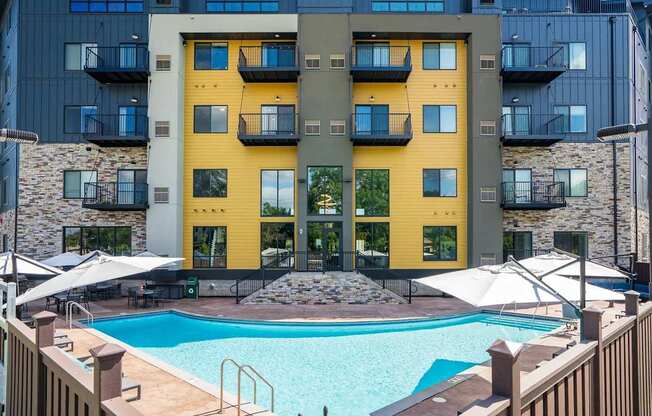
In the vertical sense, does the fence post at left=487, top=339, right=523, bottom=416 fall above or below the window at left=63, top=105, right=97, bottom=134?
below

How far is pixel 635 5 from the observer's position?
2803 cm

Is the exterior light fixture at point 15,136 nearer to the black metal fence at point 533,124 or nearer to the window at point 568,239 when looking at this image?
the black metal fence at point 533,124

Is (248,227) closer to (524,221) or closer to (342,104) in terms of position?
(342,104)

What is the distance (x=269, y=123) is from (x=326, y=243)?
665 centimetres

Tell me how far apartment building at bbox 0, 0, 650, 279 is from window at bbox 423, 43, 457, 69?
10cm

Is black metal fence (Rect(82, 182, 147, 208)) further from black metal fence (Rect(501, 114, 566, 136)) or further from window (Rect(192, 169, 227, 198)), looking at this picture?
black metal fence (Rect(501, 114, 566, 136))

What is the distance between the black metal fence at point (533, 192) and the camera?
800 inches

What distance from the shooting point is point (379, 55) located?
815 inches

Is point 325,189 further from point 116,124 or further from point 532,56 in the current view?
point 532,56

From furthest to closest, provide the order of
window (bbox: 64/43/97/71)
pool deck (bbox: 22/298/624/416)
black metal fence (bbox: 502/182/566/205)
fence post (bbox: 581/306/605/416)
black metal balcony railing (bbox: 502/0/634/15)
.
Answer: black metal balcony railing (bbox: 502/0/634/15), window (bbox: 64/43/97/71), black metal fence (bbox: 502/182/566/205), pool deck (bbox: 22/298/624/416), fence post (bbox: 581/306/605/416)

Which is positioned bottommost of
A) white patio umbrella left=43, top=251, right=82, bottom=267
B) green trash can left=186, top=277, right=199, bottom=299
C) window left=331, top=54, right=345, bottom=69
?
green trash can left=186, top=277, right=199, bottom=299

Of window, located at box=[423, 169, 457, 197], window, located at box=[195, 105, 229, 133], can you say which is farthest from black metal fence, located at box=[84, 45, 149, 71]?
window, located at box=[423, 169, 457, 197]

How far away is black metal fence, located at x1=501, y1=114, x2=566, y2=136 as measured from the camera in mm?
20641

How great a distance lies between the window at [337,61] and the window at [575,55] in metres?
11.5
